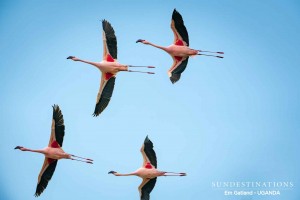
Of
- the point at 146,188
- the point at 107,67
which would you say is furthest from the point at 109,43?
the point at 146,188

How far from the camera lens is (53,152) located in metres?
47.9

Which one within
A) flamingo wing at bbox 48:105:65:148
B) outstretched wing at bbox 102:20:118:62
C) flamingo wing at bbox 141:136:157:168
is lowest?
flamingo wing at bbox 141:136:157:168

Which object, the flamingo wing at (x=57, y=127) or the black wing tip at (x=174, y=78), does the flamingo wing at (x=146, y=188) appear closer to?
the flamingo wing at (x=57, y=127)

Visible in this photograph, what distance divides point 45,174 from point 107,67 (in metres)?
5.69

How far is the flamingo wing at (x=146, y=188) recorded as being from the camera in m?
47.8

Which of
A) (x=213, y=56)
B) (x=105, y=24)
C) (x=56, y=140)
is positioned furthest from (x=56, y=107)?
(x=213, y=56)

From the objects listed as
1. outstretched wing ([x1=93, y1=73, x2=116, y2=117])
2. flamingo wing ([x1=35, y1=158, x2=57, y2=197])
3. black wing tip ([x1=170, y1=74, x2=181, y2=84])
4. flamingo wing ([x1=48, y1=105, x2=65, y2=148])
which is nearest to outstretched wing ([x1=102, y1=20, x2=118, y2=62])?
outstretched wing ([x1=93, y1=73, x2=116, y2=117])

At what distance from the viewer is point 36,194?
47.9 m

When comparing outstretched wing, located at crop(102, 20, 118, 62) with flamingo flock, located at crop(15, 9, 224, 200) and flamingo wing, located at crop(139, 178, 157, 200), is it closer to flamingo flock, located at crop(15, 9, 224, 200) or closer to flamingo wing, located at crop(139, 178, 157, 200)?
flamingo flock, located at crop(15, 9, 224, 200)

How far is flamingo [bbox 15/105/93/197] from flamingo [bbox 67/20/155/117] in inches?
89.8

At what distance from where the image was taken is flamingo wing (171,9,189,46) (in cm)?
4781

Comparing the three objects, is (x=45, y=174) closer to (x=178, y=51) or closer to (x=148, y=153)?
(x=148, y=153)

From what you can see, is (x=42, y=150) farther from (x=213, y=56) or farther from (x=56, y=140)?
(x=213, y=56)

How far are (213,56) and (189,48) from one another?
1.16m
